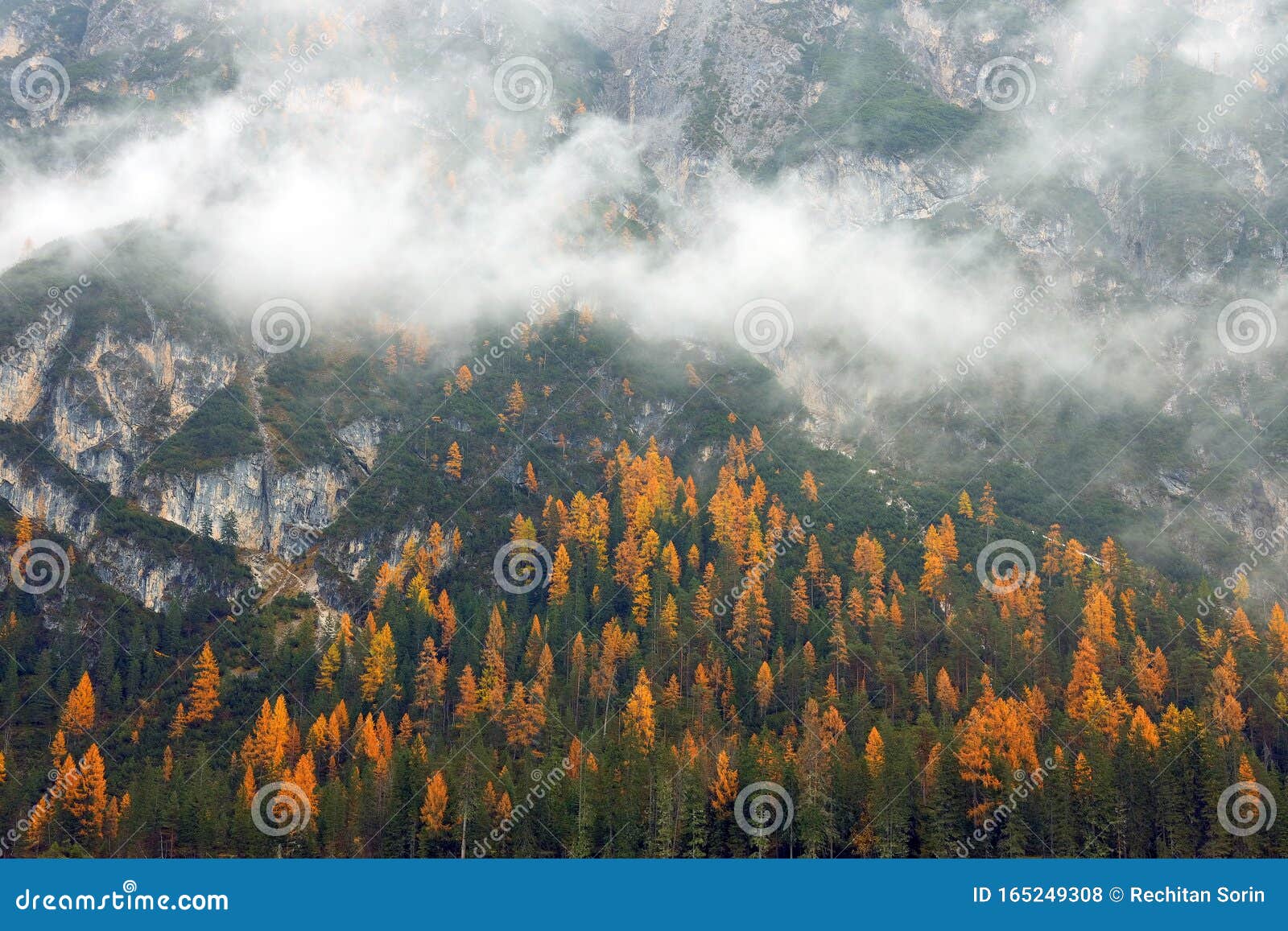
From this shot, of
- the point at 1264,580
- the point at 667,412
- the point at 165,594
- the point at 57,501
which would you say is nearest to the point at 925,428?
the point at 667,412
